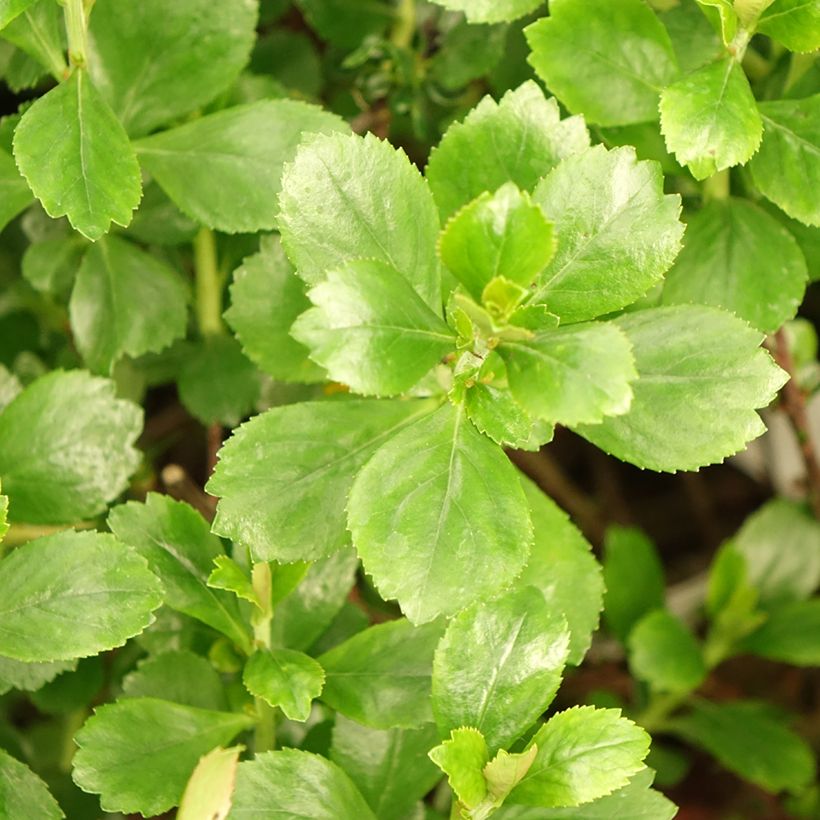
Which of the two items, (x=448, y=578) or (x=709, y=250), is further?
(x=709, y=250)

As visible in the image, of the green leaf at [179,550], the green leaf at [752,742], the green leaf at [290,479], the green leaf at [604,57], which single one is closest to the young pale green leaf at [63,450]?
the green leaf at [179,550]

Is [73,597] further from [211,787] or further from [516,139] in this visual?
[516,139]

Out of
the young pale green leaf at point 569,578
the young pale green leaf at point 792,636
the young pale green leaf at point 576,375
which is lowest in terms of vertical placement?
the young pale green leaf at point 792,636

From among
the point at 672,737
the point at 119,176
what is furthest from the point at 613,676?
the point at 119,176

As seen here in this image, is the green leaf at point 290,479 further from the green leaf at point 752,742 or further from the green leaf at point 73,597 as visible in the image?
the green leaf at point 752,742

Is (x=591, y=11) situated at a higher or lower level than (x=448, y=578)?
higher

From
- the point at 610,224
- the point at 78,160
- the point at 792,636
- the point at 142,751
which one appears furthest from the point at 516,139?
the point at 792,636

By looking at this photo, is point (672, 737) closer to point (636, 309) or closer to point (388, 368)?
point (636, 309)
